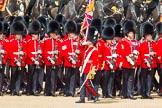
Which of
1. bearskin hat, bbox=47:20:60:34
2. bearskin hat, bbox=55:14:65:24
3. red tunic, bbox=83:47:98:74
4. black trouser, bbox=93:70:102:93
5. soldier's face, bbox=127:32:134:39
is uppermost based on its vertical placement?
bearskin hat, bbox=55:14:65:24

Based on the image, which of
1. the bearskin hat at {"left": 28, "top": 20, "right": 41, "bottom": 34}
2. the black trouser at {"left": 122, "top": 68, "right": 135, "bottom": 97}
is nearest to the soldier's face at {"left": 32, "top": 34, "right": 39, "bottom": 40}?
the bearskin hat at {"left": 28, "top": 20, "right": 41, "bottom": 34}

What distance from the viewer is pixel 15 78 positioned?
69.3 feet

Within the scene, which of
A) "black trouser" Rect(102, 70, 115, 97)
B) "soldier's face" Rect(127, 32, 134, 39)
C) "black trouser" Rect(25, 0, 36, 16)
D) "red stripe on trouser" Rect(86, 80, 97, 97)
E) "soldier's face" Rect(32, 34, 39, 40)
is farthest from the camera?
"black trouser" Rect(25, 0, 36, 16)

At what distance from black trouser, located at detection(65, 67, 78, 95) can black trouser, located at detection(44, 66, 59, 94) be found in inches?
12.0

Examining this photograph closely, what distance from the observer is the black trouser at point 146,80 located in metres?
20.7

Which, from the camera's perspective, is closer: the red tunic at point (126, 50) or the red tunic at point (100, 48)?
the red tunic at point (100, 48)

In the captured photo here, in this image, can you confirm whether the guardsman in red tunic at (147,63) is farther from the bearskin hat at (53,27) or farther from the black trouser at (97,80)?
the bearskin hat at (53,27)

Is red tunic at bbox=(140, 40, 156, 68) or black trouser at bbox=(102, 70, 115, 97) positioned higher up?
red tunic at bbox=(140, 40, 156, 68)

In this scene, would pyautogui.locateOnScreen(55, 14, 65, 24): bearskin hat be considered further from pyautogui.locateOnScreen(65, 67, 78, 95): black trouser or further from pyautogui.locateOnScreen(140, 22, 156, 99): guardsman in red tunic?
pyautogui.locateOnScreen(140, 22, 156, 99): guardsman in red tunic

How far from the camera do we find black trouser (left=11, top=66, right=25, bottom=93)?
21031mm

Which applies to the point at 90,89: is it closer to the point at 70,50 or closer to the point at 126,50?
the point at 126,50

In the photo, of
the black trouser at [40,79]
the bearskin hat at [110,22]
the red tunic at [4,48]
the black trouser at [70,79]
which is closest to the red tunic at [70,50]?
the black trouser at [70,79]

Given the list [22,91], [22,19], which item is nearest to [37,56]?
[22,91]

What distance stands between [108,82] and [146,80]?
0.96 meters
